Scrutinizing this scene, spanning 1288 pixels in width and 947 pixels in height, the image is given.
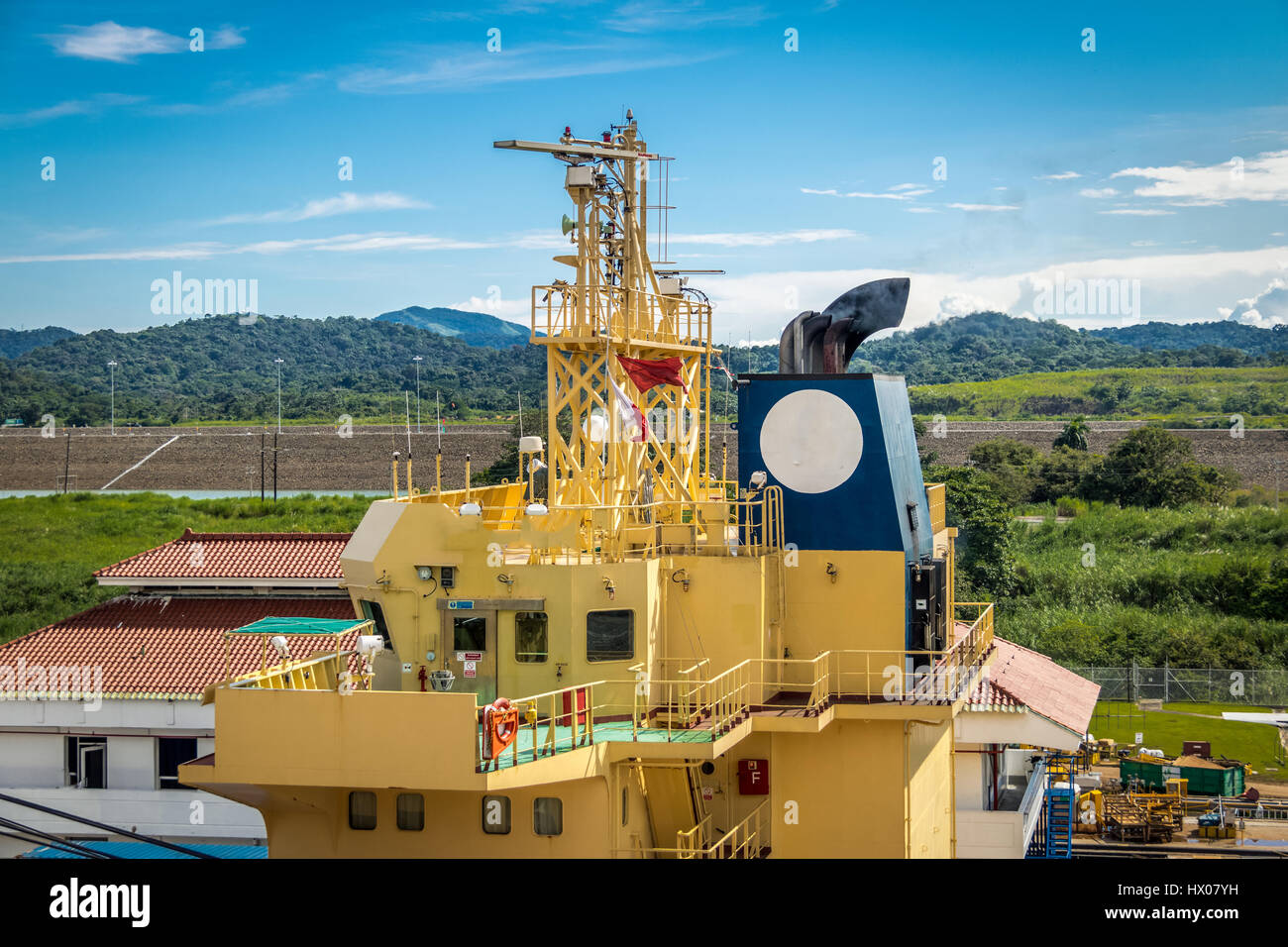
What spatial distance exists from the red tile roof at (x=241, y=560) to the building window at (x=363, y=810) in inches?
632

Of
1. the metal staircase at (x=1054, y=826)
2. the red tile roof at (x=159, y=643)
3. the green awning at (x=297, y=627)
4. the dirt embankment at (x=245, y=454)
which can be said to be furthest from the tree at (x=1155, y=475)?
the green awning at (x=297, y=627)

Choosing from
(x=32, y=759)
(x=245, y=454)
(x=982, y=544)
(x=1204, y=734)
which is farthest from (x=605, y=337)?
(x=245, y=454)

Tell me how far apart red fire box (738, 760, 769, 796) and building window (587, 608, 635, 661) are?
9.18 feet

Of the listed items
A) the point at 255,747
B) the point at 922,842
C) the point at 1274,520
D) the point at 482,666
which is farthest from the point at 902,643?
the point at 1274,520

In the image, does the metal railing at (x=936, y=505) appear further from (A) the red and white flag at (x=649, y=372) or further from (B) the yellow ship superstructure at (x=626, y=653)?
(A) the red and white flag at (x=649, y=372)

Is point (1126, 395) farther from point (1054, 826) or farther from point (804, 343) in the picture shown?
point (804, 343)

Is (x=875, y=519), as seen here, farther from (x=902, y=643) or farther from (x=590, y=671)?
(x=590, y=671)

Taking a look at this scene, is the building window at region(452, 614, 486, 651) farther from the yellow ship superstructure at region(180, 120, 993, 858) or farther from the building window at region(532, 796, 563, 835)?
the building window at region(532, 796, 563, 835)

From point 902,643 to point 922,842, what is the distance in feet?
10.4

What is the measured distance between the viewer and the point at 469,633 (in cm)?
1642

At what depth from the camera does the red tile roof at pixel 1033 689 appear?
25.2 m

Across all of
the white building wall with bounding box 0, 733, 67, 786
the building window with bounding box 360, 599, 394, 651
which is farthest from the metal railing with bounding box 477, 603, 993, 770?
the white building wall with bounding box 0, 733, 67, 786

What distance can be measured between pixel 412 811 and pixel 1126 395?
364 ft

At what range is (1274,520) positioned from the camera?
2697 inches
